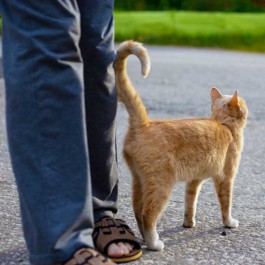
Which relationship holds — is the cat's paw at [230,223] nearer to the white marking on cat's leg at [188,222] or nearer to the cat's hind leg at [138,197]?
the white marking on cat's leg at [188,222]

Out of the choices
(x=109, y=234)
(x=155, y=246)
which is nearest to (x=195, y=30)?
(x=155, y=246)

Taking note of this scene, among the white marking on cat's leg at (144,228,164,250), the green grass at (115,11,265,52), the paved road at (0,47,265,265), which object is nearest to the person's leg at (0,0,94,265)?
the paved road at (0,47,265,265)

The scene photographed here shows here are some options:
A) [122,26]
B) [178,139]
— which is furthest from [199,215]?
[122,26]

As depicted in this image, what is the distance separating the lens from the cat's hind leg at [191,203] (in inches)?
126

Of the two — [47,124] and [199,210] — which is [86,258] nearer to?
[47,124]

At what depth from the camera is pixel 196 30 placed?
18.7m

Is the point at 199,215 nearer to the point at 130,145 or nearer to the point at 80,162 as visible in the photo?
the point at 130,145

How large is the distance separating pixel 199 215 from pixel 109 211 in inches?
28.8

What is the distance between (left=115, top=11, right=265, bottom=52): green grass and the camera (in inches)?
678

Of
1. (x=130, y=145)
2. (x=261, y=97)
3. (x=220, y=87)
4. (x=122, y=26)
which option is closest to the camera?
(x=130, y=145)

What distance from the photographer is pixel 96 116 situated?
2.70 metres

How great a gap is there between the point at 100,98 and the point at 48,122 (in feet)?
1.73

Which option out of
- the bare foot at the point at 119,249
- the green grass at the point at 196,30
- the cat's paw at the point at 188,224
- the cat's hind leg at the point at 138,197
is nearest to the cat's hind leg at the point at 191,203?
the cat's paw at the point at 188,224

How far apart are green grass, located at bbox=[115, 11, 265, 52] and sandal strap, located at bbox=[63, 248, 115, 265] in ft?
46.0
